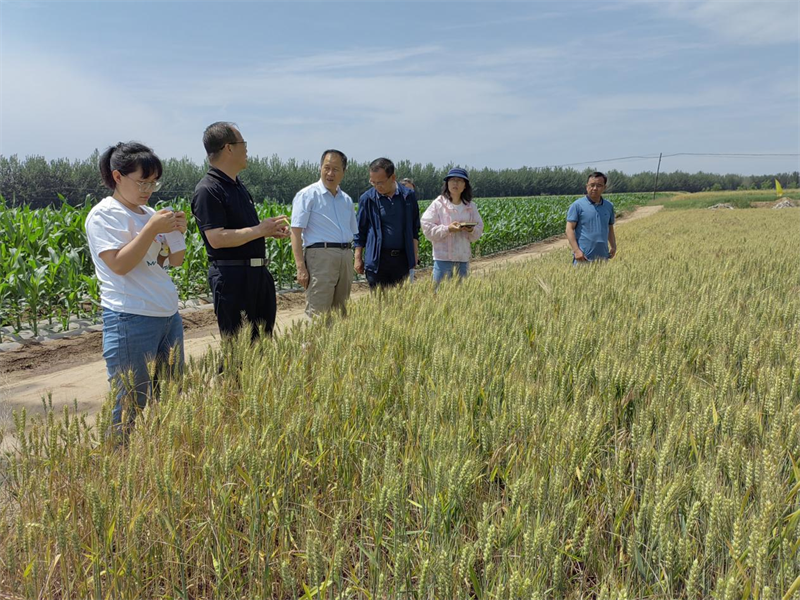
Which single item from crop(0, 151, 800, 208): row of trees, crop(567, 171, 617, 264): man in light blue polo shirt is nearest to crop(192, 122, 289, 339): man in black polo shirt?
crop(567, 171, 617, 264): man in light blue polo shirt

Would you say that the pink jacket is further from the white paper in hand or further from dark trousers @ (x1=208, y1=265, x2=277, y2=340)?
the white paper in hand

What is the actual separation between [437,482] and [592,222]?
18.1 ft

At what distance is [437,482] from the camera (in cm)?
141

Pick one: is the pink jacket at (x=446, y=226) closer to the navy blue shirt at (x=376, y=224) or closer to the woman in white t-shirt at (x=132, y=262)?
the navy blue shirt at (x=376, y=224)

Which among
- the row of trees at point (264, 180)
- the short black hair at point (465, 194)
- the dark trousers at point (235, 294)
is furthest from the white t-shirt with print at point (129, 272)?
the row of trees at point (264, 180)

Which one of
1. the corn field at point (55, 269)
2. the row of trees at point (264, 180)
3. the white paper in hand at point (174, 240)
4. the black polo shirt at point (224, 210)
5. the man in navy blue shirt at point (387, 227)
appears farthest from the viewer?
the row of trees at point (264, 180)

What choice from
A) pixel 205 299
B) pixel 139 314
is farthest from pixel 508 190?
pixel 139 314

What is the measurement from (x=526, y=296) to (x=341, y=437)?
8.51 ft

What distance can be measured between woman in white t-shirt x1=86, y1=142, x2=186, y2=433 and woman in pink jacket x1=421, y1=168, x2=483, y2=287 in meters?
3.29

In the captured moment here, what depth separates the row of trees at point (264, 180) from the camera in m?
45.6

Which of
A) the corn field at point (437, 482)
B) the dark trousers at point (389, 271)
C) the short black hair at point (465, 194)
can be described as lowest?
the corn field at point (437, 482)

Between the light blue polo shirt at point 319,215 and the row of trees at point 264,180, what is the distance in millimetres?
15708

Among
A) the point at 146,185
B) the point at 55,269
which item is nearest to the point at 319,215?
the point at 146,185

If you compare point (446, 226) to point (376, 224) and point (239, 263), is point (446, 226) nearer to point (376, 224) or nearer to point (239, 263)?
point (376, 224)
